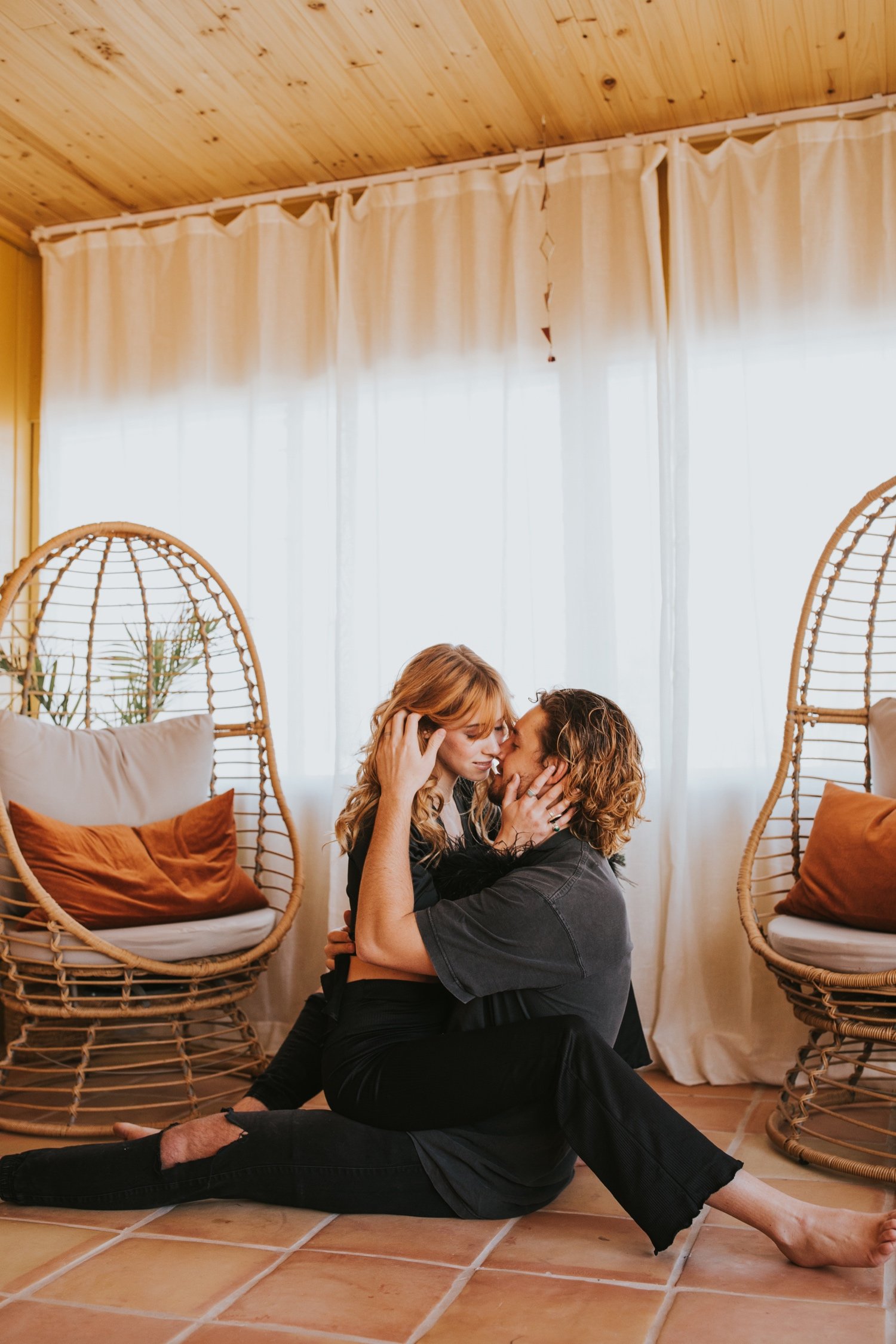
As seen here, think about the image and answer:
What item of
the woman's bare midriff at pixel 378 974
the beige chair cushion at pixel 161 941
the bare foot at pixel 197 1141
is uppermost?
the woman's bare midriff at pixel 378 974

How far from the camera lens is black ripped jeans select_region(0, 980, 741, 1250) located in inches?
71.3

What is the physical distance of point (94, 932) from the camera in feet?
9.11

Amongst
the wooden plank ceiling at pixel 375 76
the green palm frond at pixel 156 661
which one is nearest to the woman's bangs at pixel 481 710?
the green palm frond at pixel 156 661

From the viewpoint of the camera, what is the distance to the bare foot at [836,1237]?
177 centimetres

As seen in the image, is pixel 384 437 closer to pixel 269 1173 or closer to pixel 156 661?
pixel 156 661

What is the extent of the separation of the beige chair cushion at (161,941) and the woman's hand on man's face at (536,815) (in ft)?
3.34

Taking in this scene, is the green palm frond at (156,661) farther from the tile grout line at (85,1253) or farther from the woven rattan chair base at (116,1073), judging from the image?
the tile grout line at (85,1253)

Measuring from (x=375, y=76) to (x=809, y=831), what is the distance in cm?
234

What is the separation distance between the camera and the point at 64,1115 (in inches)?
111

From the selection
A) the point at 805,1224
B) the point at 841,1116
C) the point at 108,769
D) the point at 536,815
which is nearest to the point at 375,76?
the point at 108,769

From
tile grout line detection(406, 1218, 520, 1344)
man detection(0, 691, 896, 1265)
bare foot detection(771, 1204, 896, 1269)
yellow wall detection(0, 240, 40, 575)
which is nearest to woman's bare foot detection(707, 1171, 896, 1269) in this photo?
bare foot detection(771, 1204, 896, 1269)

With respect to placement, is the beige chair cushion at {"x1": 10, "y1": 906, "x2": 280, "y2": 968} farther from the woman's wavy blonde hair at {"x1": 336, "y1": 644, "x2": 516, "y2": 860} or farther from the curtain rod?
the curtain rod

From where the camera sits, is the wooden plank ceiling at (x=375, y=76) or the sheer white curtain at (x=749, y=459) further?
the sheer white curtain at (x=749, y=459)

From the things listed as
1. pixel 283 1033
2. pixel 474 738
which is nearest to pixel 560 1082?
pixel 474 738
